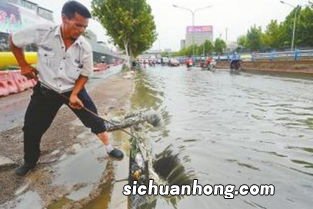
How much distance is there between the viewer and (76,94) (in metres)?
4.09

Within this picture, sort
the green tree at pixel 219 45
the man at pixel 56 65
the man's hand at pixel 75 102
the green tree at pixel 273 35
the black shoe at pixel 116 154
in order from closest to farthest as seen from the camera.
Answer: the man at pixel 56 65 < the man's hand at pixel 75 102 < the black shoe at pixel 116 154 < the green tree at pixel 273 35 < the green tree at pixel 219 45

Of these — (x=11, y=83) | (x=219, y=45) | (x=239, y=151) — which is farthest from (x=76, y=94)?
(x=219, y=45)

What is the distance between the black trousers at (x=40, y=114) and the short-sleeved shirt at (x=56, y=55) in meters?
0.16

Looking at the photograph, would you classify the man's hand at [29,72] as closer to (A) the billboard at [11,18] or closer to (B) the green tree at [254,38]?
(A) the billboard at [11,18]

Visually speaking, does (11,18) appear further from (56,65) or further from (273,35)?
(273,35)

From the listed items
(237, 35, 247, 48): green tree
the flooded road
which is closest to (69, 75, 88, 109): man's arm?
the flooded road

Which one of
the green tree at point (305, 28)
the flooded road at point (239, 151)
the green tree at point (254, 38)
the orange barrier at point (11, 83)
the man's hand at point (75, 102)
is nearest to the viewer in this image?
the flooded road at point (239, 151)

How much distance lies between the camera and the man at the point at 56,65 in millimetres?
→ 3908

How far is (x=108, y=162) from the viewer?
487 cm

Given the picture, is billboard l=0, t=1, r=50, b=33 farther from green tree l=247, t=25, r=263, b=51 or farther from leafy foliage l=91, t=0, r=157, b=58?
green tree l=247, t=25, r=263, b=51

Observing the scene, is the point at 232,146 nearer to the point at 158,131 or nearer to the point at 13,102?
the point at 158,131

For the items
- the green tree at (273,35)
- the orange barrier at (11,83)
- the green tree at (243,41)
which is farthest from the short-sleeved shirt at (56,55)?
the green tree at (243,41)

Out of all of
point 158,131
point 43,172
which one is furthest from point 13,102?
point 43,172

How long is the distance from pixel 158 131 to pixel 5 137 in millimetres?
2743
